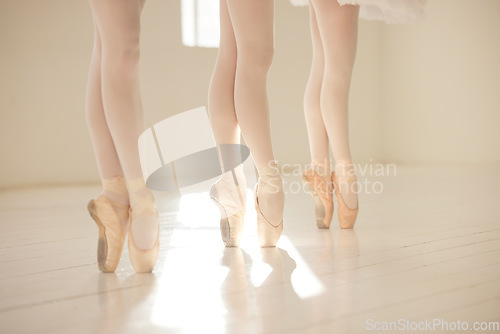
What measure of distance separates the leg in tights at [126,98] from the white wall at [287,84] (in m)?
3.36

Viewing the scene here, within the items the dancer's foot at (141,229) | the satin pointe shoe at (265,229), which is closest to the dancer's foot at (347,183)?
the satin pointe shoe at (265,229)

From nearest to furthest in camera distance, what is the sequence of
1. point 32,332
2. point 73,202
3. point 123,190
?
point 32,332 < point 123,190 < point 73,202

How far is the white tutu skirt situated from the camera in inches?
66.1

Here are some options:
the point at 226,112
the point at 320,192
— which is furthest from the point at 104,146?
the point at 320,192

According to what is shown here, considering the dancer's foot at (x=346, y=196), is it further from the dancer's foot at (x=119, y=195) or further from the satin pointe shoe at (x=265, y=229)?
the dancer's foot at (x=119, y=195)

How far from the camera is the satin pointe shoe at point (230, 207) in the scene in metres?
1.44

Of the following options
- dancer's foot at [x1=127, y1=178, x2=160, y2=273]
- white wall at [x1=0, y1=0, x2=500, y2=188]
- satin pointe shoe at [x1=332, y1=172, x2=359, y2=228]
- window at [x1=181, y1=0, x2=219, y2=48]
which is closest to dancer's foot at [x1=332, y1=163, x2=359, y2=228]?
satin pointe shoe at [x1=332, y1=172, x2=359, y2=228]

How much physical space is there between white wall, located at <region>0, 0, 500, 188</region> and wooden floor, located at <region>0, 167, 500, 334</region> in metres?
2.54

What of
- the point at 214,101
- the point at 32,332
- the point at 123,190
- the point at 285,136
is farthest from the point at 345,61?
the point at 285,136

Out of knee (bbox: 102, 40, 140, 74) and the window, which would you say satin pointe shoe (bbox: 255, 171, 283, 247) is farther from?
the window

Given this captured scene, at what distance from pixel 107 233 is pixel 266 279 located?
1.18 ft

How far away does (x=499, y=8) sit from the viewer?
5074 mm

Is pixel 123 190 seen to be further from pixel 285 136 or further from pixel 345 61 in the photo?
pixel 285 136

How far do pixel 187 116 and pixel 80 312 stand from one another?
15.3ft
